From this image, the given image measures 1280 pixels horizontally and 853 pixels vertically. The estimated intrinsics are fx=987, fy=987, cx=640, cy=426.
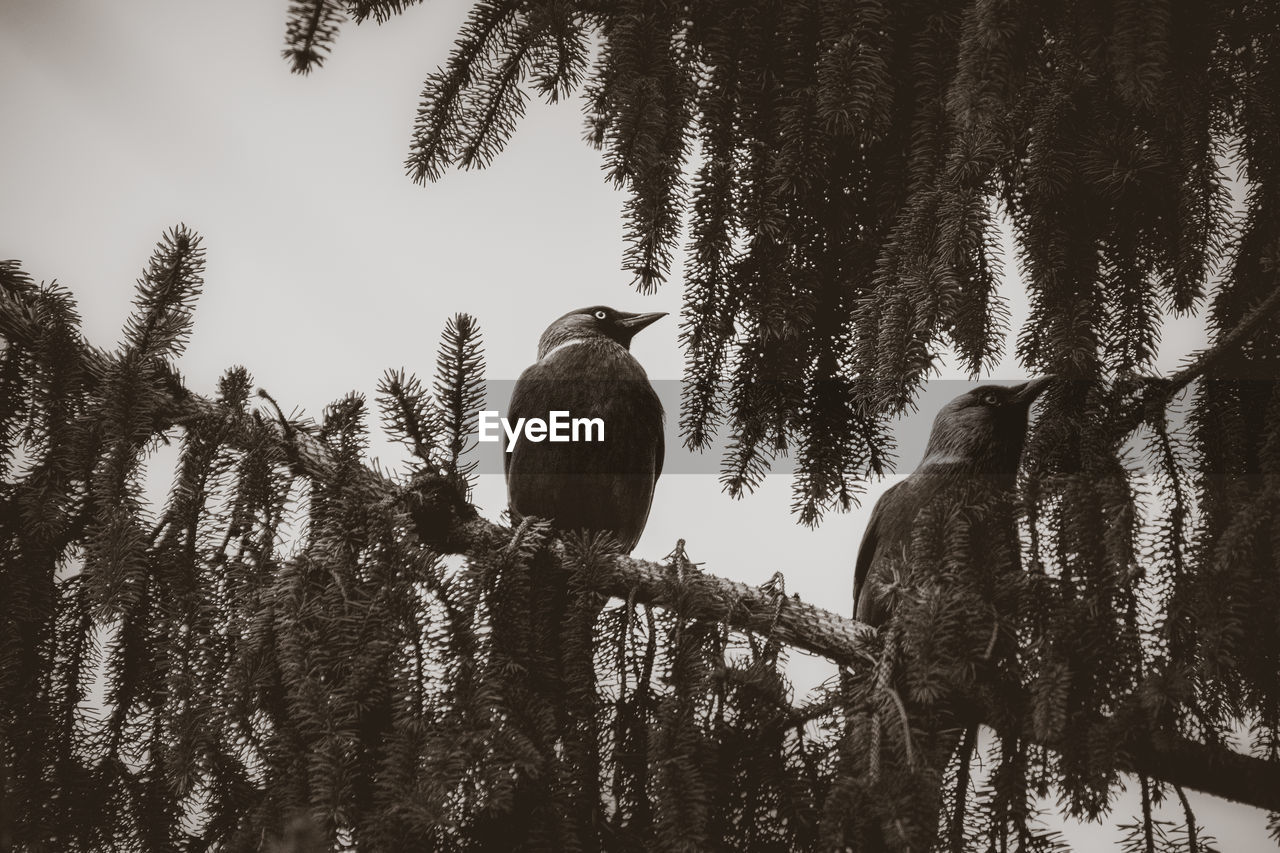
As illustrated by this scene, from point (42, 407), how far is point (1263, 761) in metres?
2.64

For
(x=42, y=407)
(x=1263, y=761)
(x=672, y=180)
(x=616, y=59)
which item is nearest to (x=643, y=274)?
(x=672, y=180)

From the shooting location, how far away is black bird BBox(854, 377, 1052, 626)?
3393mm

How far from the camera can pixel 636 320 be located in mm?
4250

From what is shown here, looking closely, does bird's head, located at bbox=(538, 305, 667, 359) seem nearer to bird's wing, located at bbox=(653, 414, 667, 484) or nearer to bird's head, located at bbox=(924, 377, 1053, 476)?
bird's wing, located at bbox=(653, 414, 667, 484)

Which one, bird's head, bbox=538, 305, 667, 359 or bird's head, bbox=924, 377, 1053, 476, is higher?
bird's head, bbox=538, 305, 667, 359

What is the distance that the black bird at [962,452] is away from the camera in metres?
3.39

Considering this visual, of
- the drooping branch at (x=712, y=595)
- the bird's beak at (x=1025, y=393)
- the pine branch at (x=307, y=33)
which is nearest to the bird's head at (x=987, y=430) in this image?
the bird's beak at (x=1025, y=393)

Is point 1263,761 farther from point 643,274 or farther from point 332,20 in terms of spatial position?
point 332,20

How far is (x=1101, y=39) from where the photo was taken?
176cm

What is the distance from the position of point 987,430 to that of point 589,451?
1.49 meters

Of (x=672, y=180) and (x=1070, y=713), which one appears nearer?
(x=1070, y=713)

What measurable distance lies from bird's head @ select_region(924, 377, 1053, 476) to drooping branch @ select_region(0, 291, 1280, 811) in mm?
1544

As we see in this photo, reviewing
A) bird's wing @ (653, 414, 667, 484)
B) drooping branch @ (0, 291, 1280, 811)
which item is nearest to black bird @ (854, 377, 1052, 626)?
bird's wing @ (653, 414, 667, 484)

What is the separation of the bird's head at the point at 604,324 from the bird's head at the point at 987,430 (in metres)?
1.31
